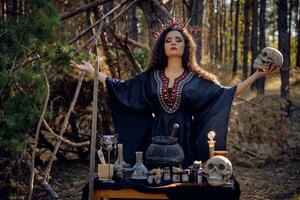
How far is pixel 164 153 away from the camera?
3867 millimetres

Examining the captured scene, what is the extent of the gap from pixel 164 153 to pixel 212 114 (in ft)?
2.64

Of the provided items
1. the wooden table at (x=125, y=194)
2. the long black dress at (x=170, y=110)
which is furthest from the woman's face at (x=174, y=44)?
the wooden table at (x=125, y=194)

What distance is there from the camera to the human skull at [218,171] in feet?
12.2

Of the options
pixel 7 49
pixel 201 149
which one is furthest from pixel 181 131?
pixel 7 49

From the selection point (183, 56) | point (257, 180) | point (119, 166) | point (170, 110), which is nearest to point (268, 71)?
point (183, 56)

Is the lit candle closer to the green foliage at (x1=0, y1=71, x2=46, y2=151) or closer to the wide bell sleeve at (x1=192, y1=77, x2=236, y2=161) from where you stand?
the wide bell sleeve at (x1=192, y1=77, x2=236, y2=161)

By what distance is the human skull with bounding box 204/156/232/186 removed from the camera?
371 centimetres

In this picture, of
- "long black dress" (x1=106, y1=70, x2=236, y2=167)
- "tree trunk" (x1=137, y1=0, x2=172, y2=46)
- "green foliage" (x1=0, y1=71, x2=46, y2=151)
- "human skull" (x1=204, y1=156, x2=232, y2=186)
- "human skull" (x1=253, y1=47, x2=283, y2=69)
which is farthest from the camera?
"tree trunk" (x1=137, y1=0, x2=172, y2=46)

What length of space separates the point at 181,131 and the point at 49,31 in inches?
56.0

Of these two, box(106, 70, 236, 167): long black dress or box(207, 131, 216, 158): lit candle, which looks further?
box(106, 70, 236, 167): long black dress

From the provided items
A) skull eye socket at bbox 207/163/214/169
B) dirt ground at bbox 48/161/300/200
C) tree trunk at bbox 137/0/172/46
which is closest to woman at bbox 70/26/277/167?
skull eye socket at bbox 207/163/214/169

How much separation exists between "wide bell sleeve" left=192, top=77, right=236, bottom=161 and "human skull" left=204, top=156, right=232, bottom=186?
27.1 inches

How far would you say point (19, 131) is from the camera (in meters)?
4.17

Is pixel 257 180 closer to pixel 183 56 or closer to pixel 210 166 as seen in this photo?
pixel 183 56
